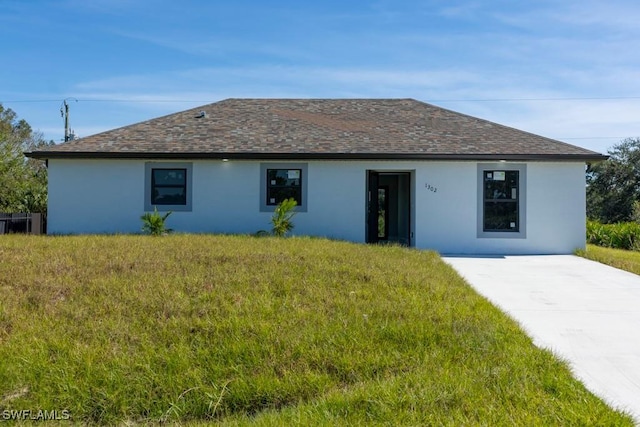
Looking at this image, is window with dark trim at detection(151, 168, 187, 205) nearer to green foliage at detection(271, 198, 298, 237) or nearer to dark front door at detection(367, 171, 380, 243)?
green foliage at detection(271, 198, 298, 237)

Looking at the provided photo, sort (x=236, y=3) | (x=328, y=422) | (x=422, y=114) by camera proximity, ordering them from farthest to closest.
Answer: (x=422, y=114)
(x=236, y=3)
(x=328, y=422)

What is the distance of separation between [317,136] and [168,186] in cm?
473

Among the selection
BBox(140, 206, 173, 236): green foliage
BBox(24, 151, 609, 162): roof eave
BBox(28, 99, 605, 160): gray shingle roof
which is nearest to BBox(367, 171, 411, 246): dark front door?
BBox(28, 99, 605, 160): gray shingle roof

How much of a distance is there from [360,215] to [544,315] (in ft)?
23.9

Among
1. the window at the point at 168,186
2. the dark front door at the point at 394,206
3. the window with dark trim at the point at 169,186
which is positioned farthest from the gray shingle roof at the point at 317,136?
the dark front door at the point at 394,206

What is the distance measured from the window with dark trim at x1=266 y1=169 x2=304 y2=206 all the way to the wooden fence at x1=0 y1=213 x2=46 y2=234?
764 cm

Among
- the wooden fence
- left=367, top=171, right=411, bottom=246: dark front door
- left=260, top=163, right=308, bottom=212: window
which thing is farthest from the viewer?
left=367, top=171, right=411, bottom=246: dark front door

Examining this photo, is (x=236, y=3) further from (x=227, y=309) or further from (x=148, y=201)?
(x=227, y=309)

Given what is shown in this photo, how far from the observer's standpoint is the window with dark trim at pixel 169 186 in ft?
42.8

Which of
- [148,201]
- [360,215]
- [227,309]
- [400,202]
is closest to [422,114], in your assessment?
[400,202]

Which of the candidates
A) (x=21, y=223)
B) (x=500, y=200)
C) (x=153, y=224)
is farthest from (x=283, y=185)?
(x=21, y=223)

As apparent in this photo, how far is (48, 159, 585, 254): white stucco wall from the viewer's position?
40.8ft

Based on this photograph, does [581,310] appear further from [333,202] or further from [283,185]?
[283,185]

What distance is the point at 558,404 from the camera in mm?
3232
